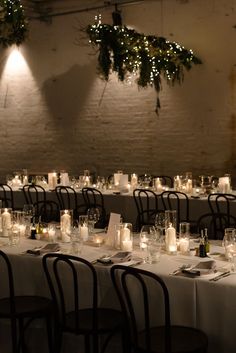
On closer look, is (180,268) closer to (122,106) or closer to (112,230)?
(112,230)

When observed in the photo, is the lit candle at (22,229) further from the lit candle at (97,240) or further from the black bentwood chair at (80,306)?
the black bentwood chair at (80,306)

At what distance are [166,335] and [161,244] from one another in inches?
50.5

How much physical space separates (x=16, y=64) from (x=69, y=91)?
1508mm

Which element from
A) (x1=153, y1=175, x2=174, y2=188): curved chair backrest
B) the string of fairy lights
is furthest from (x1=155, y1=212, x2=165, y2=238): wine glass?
(x1=153, y1=175, x2=174, y2=188): curved chair backrest

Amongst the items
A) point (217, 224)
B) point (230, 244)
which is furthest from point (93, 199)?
point (230, 244)

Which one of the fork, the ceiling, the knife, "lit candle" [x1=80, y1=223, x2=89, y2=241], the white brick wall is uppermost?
the ceiling

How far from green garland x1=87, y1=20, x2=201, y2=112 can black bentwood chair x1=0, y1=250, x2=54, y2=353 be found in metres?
5.08

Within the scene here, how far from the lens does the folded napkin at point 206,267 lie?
12.3 feet

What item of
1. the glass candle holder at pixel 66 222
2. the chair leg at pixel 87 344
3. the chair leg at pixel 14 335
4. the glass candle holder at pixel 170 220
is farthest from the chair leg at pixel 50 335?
the glass candle holder at pixel 170 220

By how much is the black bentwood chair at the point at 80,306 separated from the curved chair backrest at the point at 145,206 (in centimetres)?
330

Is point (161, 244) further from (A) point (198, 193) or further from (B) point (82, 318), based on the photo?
(A) point (198, 193)

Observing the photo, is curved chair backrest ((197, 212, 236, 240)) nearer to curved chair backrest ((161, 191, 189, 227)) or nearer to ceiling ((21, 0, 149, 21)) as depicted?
curved chair backrest ((161, 191, 189, 227))

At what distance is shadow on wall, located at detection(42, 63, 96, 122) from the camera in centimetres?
1123

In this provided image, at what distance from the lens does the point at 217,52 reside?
980 centimetres
